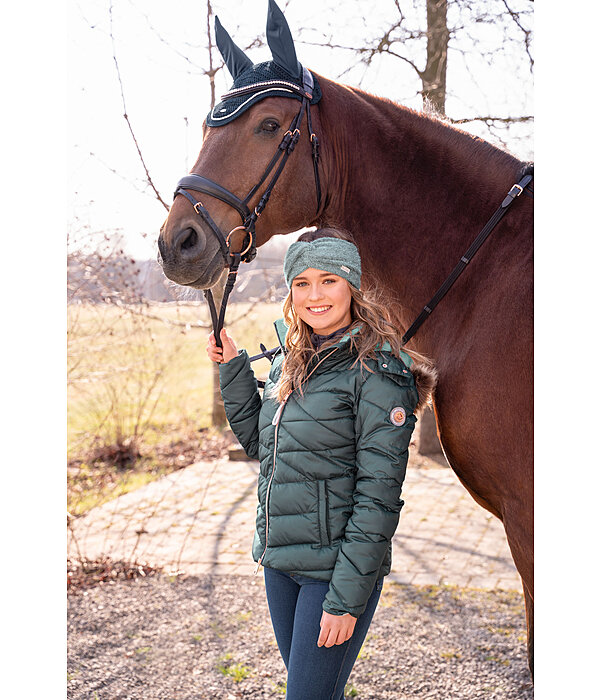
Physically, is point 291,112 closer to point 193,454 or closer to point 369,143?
point 369,143

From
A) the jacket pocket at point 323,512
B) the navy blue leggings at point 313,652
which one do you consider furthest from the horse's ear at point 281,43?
the navy blue leggings at point 313,652

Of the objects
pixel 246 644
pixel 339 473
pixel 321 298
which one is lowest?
pixel 246 644

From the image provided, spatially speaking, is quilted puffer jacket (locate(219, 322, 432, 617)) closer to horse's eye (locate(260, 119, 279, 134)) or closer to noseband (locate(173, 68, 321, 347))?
noseband (locate(173, 68, 321, 347))

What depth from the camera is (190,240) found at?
5.70 feet

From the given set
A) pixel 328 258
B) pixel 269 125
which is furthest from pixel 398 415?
pixel 269 125

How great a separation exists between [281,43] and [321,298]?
0.80 meters

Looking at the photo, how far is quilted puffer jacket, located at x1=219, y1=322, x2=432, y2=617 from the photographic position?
1.51 metres

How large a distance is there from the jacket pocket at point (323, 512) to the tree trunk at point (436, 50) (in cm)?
404

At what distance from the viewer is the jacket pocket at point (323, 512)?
62.7 inches

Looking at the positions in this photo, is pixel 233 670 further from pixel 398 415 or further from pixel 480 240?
pixel 480 240

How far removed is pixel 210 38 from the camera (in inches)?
146

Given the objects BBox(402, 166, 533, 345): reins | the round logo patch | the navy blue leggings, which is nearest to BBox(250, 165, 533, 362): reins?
BBox(402, 166, 533, 345): reins
